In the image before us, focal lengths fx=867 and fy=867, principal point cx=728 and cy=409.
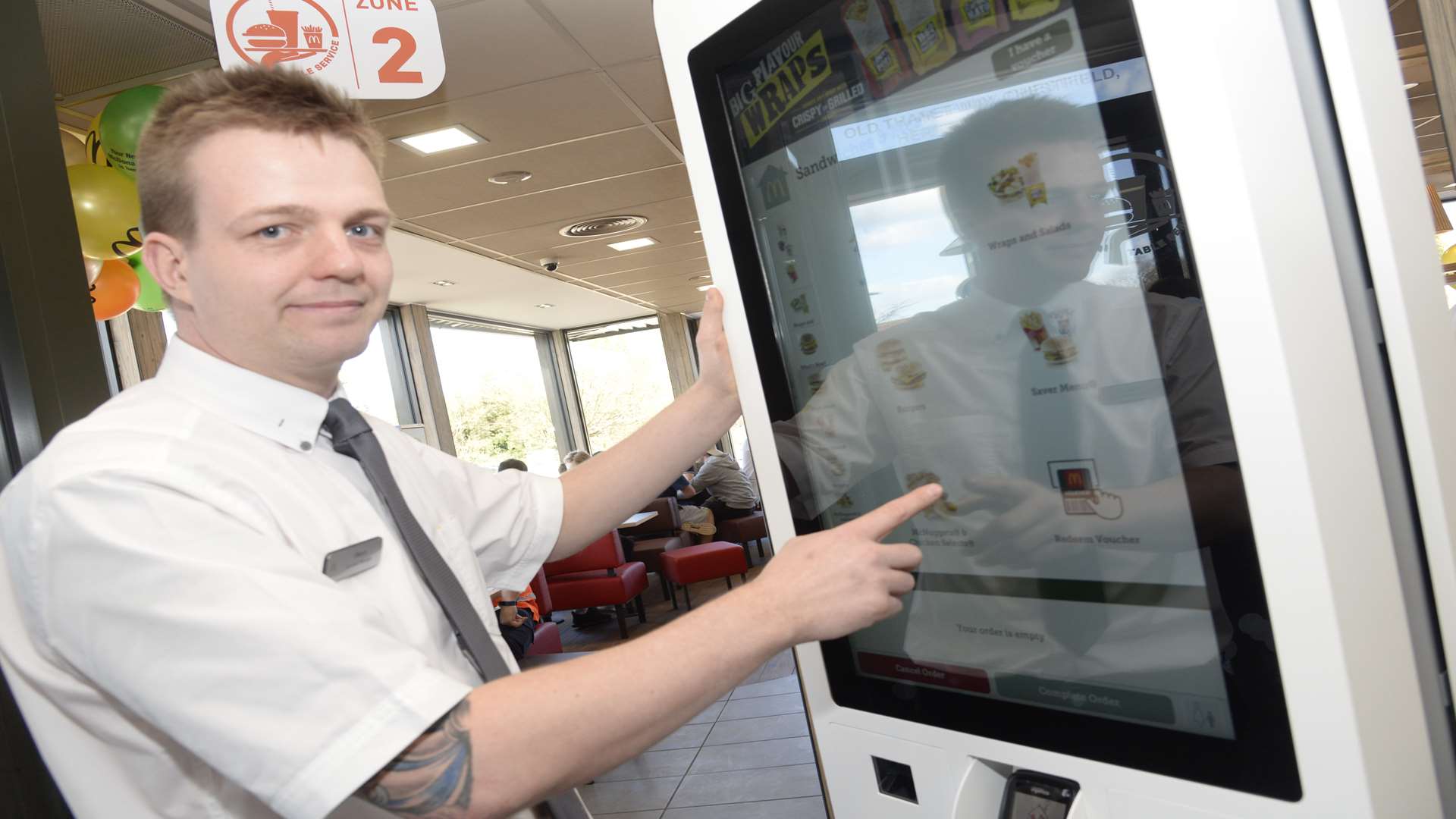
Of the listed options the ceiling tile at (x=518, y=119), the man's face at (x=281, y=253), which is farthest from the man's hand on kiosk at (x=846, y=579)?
the ceiling tile at (x=518, y=119)

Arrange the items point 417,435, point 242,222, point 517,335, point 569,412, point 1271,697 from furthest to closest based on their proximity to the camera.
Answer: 1. point 569,412
2. point 517,335
3. point 417,435
4. point 242,222
5. point 1271,697

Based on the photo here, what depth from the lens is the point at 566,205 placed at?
6.10 m

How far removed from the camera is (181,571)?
2.29ft

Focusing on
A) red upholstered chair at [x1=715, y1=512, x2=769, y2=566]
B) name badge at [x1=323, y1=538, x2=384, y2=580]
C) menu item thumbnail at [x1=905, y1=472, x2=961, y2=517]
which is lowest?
red upholstered chair at [x1=715, y1=512, x2=769, y2=566]

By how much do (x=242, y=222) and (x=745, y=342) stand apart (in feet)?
1.81

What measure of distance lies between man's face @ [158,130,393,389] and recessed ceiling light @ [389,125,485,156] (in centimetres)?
354

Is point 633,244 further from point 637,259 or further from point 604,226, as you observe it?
point 604,226

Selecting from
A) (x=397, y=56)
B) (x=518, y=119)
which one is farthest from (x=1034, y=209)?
(x=518, y=119)

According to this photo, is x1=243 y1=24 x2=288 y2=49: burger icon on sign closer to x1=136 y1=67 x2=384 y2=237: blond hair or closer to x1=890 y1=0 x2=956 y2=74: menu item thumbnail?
x1=136 y1=67 x2=384 y2=237: blond hair

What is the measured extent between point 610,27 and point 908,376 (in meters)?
3.23

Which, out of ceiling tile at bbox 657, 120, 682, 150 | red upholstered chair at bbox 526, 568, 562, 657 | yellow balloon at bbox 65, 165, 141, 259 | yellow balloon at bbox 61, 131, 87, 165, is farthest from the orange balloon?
ceiling tile at bbox 657, 120, 682, 150

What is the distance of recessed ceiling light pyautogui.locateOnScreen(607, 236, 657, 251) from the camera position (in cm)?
790

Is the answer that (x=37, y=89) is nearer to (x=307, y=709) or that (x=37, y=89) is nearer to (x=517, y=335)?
(x=307, y=709)

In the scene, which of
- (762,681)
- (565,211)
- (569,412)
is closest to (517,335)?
(569,412)
